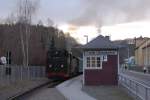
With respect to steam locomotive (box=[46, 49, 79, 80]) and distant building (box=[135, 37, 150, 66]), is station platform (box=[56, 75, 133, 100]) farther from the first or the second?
distant building (box=[135, 37, 150, 66])

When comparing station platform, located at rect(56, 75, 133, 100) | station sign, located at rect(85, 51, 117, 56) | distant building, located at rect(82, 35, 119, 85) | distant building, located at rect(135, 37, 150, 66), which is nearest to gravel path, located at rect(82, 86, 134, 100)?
station platform, located at rect(56, 75, 133, 100)

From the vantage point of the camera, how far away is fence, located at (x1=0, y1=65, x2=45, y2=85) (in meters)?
40.6

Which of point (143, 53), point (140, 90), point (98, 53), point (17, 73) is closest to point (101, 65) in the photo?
point (98, 53)

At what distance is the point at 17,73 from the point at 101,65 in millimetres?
12953

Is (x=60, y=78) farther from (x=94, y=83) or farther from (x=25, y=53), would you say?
(x=94, y=83)

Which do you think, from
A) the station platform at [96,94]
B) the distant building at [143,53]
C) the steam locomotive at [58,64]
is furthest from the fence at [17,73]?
the distant building at [143,53]

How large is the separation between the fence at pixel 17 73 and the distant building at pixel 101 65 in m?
7.03

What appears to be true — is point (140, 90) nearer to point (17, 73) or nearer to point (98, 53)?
point (98, 53)

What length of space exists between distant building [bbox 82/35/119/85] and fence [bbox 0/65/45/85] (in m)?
7.03

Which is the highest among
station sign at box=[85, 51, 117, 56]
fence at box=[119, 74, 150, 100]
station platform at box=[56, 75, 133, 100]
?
station sign at box=[85, 51, 117, 56]

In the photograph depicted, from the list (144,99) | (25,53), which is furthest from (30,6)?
(144,99)

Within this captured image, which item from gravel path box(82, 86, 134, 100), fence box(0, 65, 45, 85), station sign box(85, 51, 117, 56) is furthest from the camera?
fence box(0, 65, 45, 85)

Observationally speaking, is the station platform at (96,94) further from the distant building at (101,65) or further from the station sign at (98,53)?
the station sign at (98,53)

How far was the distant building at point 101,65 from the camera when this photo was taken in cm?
3709
